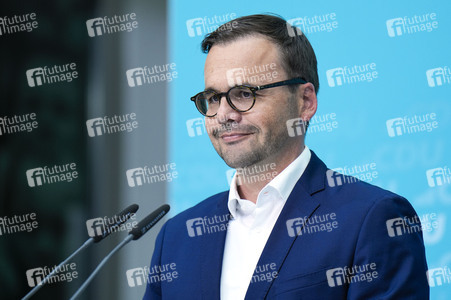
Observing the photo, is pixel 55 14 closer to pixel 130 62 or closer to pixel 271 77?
pixel 130 62

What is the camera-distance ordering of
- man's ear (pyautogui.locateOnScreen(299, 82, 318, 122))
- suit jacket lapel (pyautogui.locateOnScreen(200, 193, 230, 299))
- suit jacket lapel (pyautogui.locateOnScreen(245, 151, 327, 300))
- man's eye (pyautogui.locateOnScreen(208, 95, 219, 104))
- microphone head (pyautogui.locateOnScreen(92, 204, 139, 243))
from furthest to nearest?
man's ear (pyautogui.locateOnScreen(299, 82, 318, 122)), man's eye (pyautogui.locateOnScreen(208, 95, 219, 104)), suit jacket lapel (pyautogui.locateOnScreen(200, 193, 230, 299)), suit jacket lapel (pyautogui.locateOnScreen(245, 151, 327, 300)), microphone head (pyautogui.locateOnScreen(92, 204, 139, 243))

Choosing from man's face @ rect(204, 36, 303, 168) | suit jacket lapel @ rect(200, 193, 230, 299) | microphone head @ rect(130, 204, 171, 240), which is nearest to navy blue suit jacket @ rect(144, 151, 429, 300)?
suit jacket lapel @ rect(200, 193, 230, 299)

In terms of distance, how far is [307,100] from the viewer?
1927 mm

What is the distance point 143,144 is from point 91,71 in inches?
22.7

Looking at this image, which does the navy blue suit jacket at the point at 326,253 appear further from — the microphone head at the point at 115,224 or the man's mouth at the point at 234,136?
the microphone head at the point at 115,224

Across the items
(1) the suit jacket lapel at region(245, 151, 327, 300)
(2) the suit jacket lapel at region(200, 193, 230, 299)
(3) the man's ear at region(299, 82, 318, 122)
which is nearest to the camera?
(1) the suit jacket lapel at region(245, 151, 327, 300)

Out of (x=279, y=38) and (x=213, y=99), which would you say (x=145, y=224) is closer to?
(x=213, y=99)

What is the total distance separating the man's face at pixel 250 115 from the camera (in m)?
1.78

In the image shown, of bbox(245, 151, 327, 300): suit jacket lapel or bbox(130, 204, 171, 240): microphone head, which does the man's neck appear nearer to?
bbox(245, 151, 327, 300): suit jacket lapel

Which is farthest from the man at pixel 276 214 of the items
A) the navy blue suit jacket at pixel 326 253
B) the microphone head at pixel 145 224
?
the microphone head at pixel 145 224

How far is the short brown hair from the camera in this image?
1854mm

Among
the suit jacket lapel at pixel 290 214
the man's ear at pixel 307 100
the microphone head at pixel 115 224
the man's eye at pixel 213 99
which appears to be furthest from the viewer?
the man's ear at pixel 307 100

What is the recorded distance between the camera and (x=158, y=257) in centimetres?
194

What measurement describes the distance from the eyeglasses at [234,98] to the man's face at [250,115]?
0.02 meters
